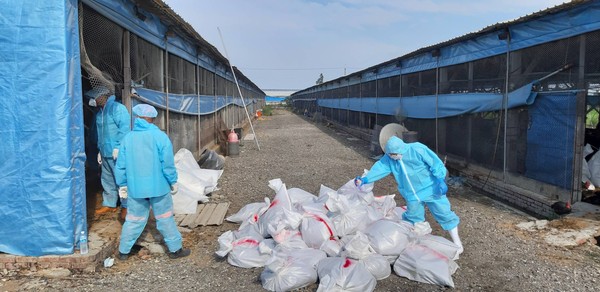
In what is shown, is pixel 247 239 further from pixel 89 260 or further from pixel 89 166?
pixel 89 166

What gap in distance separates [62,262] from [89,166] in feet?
13.0

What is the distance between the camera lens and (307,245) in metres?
4.46

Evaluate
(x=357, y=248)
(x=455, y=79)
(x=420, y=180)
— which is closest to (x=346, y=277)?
(x=357, y=248)

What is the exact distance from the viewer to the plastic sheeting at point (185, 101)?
21.8 ft

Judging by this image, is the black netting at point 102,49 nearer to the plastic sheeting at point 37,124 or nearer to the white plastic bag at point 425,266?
the plastic sheeting at point 37,124

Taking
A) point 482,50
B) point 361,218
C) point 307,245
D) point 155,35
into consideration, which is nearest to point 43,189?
point 307,245

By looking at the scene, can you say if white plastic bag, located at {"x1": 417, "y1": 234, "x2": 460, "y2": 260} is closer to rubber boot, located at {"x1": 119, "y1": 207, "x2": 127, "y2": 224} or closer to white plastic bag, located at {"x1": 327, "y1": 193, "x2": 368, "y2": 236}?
white plastic bag, located at {"x1": 327, "y1": 193, "x2": 368, "y2": 236}

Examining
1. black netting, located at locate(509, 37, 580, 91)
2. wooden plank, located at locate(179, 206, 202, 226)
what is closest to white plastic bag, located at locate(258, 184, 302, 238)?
wooden plank, located at locate(179, 206, 202, 226)

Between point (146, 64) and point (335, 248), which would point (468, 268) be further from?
point (146, 64)

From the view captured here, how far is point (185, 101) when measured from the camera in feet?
29.6

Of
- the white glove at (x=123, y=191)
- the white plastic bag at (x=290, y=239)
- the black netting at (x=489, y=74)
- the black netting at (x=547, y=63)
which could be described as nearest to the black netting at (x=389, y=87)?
the black netting at (x=489, y=74)

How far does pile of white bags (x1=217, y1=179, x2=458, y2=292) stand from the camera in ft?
12.5

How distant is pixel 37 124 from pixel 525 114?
6.97 metres

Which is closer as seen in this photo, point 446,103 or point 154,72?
point 154,72
